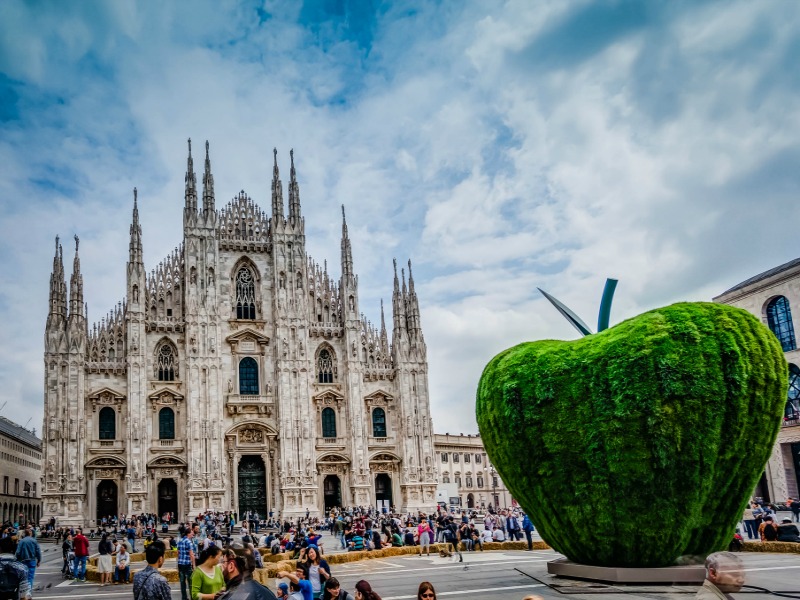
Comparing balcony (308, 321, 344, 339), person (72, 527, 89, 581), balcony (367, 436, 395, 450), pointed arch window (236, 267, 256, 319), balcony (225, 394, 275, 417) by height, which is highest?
A: pointed arch window (236, 267, 256, 319)

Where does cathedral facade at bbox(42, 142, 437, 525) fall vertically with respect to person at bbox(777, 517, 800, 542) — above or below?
above

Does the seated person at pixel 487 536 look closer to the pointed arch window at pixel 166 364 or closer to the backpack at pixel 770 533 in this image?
the backpack at pixel 770 533

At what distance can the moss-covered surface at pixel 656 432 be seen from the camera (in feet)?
46.5

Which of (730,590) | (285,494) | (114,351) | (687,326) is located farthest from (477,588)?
(114,351)

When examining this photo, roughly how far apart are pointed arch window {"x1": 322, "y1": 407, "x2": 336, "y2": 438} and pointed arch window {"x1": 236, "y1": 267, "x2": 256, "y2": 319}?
304 inches

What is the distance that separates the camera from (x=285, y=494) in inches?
1854

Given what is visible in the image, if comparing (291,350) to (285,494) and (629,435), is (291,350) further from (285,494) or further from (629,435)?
(629,435)

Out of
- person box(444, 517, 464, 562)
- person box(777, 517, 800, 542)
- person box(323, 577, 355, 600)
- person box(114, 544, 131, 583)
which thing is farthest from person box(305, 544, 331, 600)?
person box(777, 517, 800, 542)

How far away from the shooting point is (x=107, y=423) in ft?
152

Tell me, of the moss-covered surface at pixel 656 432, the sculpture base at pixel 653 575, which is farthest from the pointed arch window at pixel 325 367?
the sculpture base at pixel 653 575

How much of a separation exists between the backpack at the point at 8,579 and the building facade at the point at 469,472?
225ft

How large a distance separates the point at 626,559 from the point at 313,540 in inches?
341

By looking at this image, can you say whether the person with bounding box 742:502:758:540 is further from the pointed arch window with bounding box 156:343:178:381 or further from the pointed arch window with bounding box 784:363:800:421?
the pointed arch window with bounding box 156:343:178:381

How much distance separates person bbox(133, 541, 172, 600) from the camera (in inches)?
302
